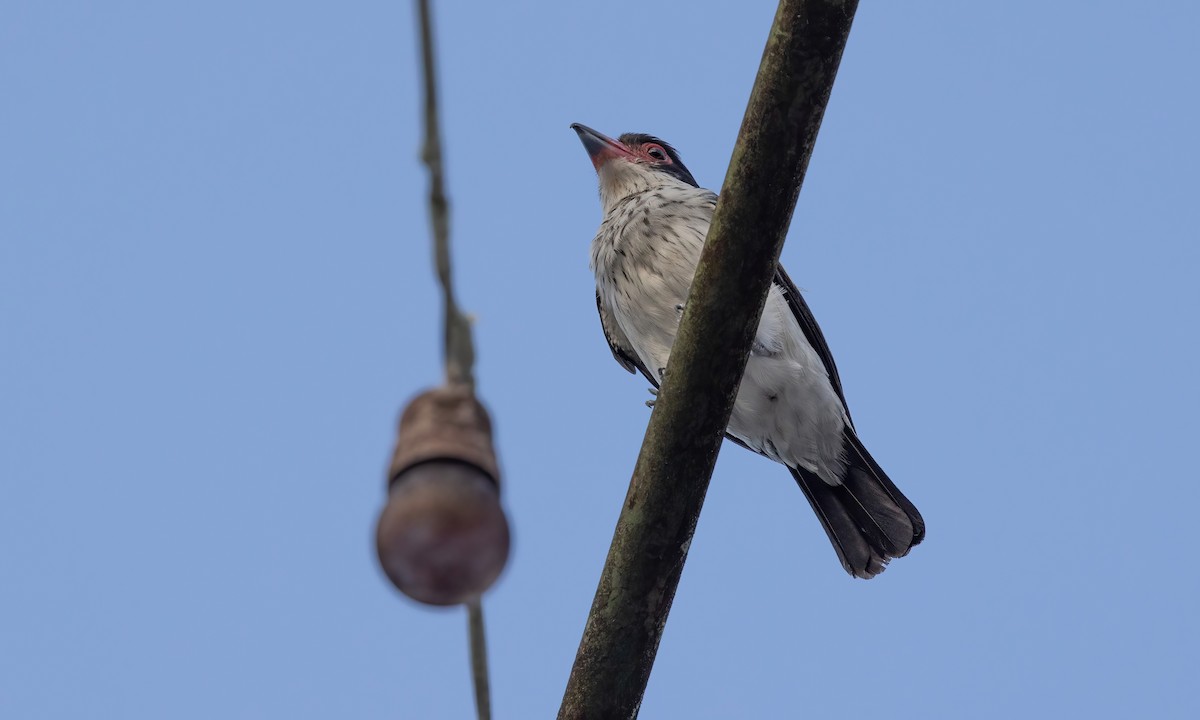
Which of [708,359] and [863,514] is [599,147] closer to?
[863,514]

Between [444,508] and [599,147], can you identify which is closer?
[444,508]

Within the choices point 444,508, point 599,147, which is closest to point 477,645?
point 444,508

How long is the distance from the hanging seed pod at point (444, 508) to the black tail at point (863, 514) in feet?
12.1

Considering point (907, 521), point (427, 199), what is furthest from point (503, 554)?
point (907, 521)

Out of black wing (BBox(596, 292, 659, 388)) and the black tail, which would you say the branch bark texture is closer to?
the black tail

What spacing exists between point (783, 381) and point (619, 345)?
910mm

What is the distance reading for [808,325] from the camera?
547 centimetres

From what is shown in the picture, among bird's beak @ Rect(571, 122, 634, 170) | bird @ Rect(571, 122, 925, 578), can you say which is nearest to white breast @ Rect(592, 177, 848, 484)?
bird @ Rect(571, 122, 925, 578)

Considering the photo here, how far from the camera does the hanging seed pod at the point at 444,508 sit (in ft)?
5.13

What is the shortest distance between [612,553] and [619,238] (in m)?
2.36

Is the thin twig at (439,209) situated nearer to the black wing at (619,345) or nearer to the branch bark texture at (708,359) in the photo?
the branch bark texture at (708,359)

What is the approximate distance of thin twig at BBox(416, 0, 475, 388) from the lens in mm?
1359

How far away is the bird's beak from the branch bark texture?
3317 mm

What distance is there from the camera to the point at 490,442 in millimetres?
1732
